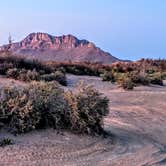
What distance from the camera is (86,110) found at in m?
14.6

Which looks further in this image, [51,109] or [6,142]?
[51,109]

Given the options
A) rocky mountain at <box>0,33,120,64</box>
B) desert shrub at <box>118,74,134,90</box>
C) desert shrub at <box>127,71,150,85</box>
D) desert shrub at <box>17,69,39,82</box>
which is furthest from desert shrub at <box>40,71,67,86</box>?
rocky mountain at <box>0,33,120,64</box>

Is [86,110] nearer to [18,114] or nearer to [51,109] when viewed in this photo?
[51,109]

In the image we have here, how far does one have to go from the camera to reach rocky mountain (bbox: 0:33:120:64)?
87.0 meters

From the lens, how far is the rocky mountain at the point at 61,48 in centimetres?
8702

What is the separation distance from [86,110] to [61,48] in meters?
76.6

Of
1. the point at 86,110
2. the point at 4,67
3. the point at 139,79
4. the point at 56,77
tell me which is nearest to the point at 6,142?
the point at 86,110

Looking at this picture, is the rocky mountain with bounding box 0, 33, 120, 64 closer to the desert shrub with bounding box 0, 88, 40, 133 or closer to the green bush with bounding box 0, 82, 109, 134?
the green bush with bounding box 0, 82, 109, 134

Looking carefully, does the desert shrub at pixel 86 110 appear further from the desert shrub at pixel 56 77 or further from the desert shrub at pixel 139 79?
the desert shrub at pixel 139 79

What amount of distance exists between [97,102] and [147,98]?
10890 mm

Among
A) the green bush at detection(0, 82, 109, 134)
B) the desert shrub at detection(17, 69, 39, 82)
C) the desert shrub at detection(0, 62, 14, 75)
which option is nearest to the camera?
the green bush at detection(0, 82, 109, 134)

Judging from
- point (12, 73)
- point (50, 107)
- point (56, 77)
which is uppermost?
point (12, 73)

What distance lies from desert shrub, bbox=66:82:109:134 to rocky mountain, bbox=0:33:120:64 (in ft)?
228

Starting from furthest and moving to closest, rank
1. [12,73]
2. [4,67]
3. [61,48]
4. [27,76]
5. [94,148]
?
[61,48]
[4,67]
[12,73]
[27,76]
[94,148]
